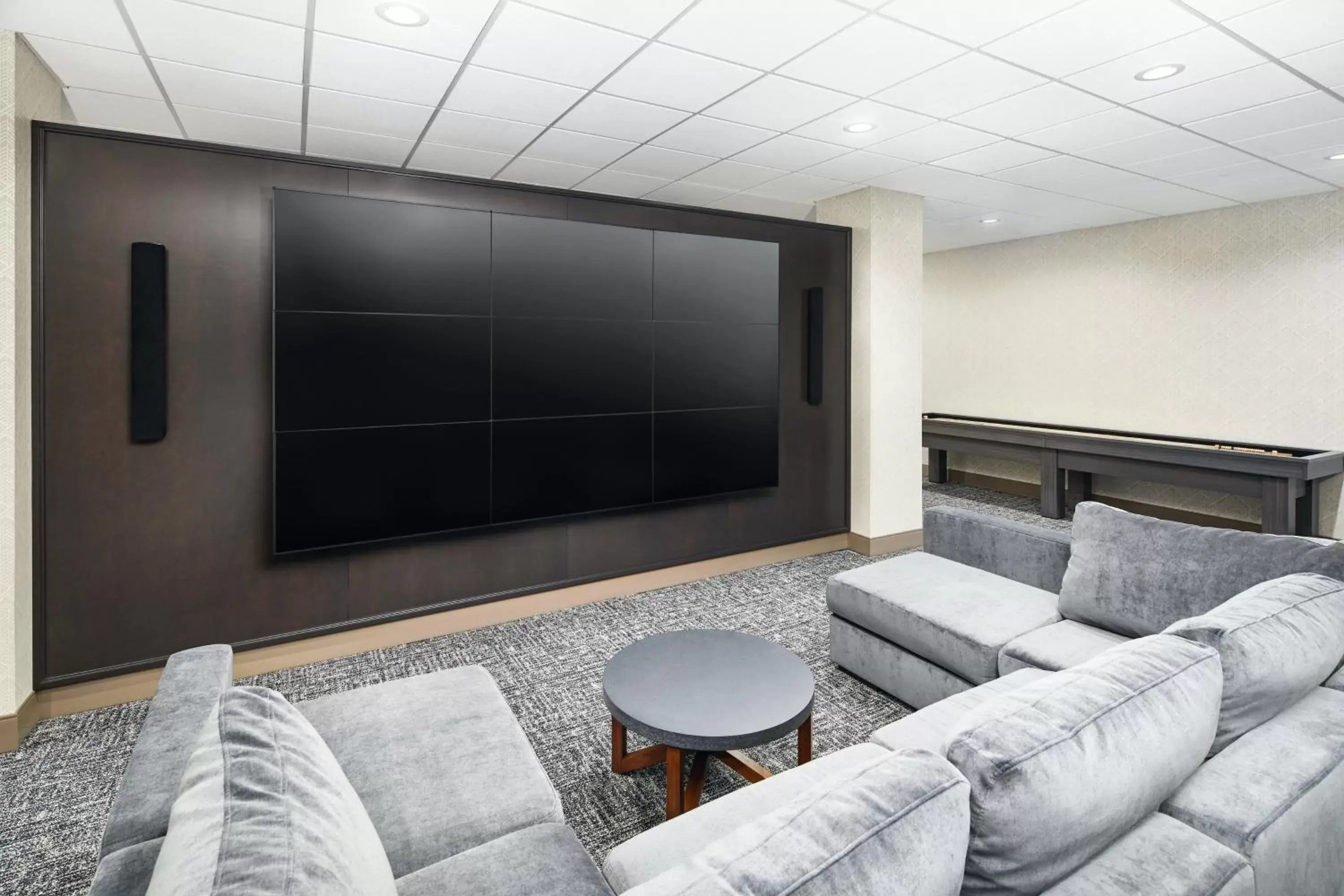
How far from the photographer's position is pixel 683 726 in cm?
191

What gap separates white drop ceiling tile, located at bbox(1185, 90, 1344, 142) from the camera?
3.12 m

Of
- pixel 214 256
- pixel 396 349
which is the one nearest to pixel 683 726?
pixel 396 349

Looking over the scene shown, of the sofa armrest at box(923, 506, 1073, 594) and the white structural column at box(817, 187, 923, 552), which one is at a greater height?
the white structural column at box(817, 187, 923, 552)

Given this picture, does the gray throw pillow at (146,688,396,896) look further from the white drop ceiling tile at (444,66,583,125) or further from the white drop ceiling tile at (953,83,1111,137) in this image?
the white drop ceiling tile at (953,83,1111,137)

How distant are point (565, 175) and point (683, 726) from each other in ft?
11.5

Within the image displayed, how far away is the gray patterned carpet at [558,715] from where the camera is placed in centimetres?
209

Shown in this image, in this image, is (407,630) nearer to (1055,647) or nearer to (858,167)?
(1055,647)

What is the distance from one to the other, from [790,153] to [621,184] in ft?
3.93

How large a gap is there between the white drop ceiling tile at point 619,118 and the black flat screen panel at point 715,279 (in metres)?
0.64

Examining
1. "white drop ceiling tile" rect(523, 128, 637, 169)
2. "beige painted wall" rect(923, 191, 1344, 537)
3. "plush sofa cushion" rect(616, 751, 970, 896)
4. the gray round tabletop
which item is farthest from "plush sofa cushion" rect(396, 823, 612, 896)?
"beige painted wall" rect(923, 191, 1344, 537)

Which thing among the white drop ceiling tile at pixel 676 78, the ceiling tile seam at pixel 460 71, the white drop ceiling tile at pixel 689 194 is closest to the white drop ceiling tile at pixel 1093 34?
the white drop ceiling tile at pixel 676 78

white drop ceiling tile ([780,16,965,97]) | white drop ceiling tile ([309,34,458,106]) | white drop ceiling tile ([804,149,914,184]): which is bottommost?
white drop ceiling tile ([309,34,458,106])

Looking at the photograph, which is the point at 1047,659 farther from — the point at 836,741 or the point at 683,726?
the point at 683,726

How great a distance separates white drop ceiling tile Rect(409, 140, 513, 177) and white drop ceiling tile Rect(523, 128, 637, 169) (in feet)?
0.69
